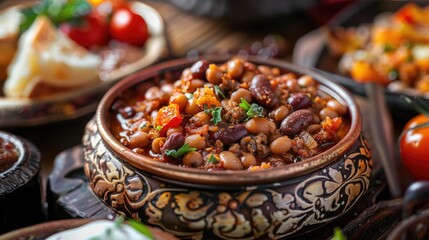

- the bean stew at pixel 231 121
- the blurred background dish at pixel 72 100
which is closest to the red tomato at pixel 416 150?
the bean stew at pixel 231 121

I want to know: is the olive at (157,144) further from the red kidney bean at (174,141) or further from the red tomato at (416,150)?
the red tomato at (416,150)

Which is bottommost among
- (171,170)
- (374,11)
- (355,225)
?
(355,225)

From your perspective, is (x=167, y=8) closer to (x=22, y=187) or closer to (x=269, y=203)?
(x=22, y=187)

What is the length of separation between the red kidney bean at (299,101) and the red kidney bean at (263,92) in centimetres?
5

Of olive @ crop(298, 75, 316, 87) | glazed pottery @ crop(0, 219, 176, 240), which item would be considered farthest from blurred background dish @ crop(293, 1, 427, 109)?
glazed pottery @ crop(0, 219, 176, 240)

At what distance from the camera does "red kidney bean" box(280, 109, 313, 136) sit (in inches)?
61.2

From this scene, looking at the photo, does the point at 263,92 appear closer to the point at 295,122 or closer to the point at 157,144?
the point at 295,122

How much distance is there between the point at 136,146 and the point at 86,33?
5.08 feet

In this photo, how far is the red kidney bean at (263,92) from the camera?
62.9 inches

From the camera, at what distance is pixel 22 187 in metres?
1.67

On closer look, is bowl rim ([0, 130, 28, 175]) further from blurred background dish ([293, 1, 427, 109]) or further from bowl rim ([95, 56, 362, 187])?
blurred background dish ([293, 1, 427, 109])

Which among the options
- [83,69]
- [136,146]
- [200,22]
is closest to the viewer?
[136,146]

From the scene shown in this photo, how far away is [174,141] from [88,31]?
1.67 meters

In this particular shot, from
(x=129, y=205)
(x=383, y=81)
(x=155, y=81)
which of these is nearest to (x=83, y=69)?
(x=155, y=81)
